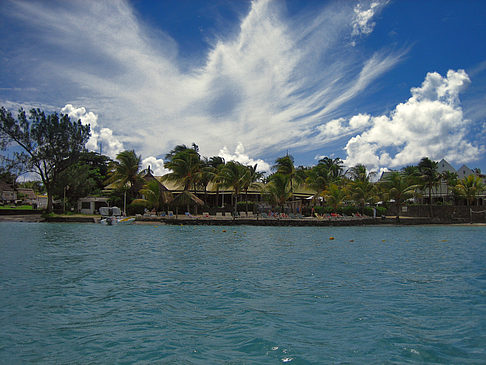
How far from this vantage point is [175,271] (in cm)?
974

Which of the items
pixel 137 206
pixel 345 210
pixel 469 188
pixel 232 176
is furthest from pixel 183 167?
pixel 469 188

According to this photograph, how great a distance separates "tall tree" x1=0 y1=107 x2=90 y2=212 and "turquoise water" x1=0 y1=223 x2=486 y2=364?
29.0 m

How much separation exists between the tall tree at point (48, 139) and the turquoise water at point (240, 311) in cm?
2899

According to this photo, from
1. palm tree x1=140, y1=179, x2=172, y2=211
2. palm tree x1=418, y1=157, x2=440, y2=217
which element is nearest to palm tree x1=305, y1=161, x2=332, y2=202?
palm tree x1=418, y1=157, x2=440, y2=217

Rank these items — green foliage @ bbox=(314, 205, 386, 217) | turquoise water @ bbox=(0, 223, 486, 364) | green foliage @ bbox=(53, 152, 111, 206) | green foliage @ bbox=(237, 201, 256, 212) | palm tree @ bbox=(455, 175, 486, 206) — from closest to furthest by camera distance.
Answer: turquoise water @ bbox=(0, 223, 486, 364) < green foliage @ bbox=(314, 205, 386, 217) < green foliage @ bbox=(53, 152, 111, 206) < palm tree @ bbox=(455, 175, 486, 206) < green foliage @ bbox=(237, 201, 256, 212)

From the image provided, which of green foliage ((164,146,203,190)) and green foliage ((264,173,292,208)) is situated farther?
green foliage ((164,146,203,190))

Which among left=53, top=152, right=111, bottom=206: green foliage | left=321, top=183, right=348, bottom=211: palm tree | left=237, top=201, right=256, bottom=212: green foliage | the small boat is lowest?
the small boat

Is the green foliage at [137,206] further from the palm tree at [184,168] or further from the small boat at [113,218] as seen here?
the palm tree at [184,168]

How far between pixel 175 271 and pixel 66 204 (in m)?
35.3

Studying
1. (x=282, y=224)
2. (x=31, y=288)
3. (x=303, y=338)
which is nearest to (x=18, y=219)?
(x=282, y=224)

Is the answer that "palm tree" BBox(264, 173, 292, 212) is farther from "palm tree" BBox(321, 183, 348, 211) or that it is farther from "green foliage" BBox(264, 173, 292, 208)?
"palm tree" BBox(321, 183, 348, 211)

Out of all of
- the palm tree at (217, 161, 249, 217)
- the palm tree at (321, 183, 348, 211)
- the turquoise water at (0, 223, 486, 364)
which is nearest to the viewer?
the turquoise water at (0, 223, 486, 364)

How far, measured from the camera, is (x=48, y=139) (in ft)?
119

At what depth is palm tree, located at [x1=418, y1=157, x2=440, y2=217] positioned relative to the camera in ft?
119
